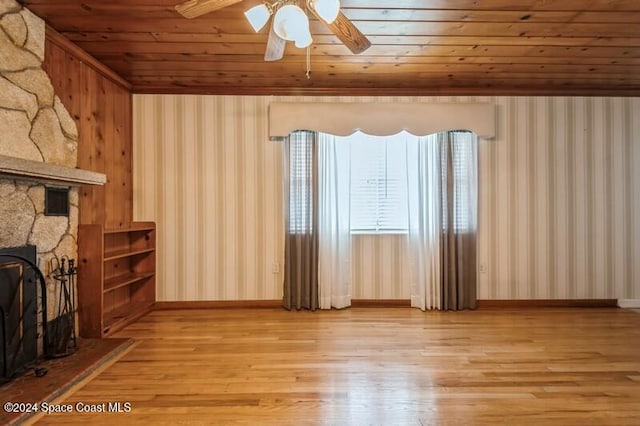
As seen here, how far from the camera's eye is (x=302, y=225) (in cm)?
392

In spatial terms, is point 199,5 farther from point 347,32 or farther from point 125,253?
point 125,253

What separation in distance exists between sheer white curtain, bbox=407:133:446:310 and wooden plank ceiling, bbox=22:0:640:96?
2.39 ft

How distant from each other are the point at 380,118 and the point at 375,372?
8.46ft

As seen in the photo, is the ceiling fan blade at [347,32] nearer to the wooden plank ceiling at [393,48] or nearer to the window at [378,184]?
the wooden plank ceiling at [393,48]

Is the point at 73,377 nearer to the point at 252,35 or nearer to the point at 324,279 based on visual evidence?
the point at 324,279

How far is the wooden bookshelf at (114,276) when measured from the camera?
2.97m

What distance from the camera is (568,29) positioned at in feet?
8.83

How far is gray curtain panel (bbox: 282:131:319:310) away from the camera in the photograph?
3.90m

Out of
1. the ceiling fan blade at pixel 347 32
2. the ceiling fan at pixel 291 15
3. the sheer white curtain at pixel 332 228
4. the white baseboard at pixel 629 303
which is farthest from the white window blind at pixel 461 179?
the ceiling fan at pixel 291 15

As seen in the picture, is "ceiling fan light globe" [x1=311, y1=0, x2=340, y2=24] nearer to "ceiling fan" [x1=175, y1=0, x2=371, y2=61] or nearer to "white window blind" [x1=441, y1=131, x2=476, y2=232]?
"ceiling fan" [x1=175, y1=0, x2=371, y2=61]

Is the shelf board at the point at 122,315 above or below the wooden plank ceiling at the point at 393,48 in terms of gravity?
below

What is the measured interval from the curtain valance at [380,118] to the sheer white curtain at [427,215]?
19cm

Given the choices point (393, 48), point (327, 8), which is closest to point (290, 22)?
point (327, 8)

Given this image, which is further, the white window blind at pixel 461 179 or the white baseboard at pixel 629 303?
the white baseboard at pixel 629 303
